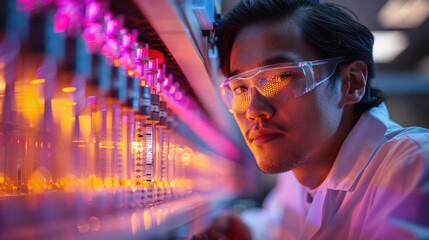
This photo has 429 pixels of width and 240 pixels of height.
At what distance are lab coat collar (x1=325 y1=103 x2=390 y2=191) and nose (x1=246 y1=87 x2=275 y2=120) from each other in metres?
0.35

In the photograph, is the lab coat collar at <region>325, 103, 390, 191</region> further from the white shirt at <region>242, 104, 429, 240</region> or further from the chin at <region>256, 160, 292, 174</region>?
the chin at <region>256, 160, 292, 174</region>

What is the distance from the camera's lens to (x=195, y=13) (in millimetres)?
1047

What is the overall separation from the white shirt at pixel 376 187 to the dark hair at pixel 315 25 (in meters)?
0.26

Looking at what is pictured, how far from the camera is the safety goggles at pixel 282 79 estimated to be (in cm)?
118

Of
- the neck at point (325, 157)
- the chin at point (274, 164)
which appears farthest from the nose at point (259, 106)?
the neck at point (325, 157)

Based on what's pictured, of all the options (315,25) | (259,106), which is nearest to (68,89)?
(259,106)

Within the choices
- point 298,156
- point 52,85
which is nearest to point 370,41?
point 298,156

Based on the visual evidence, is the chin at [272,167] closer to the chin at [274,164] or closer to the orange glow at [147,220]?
the chin at [274,164]

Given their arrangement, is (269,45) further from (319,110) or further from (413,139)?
(413,139)

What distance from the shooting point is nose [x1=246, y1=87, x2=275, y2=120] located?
46.2 inches

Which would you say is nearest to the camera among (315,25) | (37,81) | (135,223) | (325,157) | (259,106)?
(37,81)

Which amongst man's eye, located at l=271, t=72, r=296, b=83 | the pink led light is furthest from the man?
the pink led light

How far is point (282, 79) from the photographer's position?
3.91 feet

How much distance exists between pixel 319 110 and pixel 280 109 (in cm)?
15
